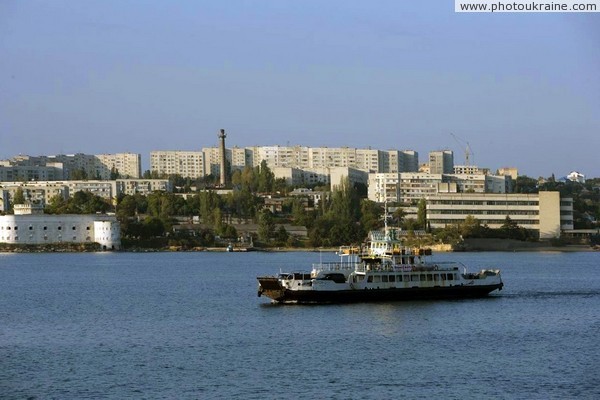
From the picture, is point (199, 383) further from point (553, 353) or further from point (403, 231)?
point (403, 231)

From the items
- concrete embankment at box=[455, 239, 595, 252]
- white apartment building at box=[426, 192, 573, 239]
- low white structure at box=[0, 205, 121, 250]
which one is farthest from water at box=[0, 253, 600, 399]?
low white structure at box=[0, 205, 121, 250]

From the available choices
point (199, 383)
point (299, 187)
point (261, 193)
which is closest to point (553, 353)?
point (199, 383)

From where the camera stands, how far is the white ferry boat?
45.9 meters

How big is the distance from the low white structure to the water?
195 feet

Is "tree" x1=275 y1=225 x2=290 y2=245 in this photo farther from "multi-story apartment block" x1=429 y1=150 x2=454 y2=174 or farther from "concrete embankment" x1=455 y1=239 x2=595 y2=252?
"multi-story apartment block" x1=429 y1=150 x2=454 y2=174

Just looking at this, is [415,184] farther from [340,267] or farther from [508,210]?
[340,267]

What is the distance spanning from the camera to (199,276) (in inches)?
2719

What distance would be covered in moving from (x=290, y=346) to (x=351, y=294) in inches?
454

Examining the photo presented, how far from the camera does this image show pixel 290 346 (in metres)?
35.0

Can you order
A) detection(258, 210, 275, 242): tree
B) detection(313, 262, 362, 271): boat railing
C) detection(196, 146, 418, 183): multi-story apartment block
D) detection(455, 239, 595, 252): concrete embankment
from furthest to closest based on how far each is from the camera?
detection(196, 146, 418, 183): multi-story apartment block
detection(258, 210, 275, 242): tree
detection(455, 239, 595, 252): concrete embankment
detection(313, 262, 362, 271): boat railing

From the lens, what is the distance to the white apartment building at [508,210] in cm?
11369

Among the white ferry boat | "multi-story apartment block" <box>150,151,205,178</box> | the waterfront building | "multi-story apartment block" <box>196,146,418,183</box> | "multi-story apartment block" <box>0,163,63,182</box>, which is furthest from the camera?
"multi-story apartment block" <box>150,151,205,178</box>

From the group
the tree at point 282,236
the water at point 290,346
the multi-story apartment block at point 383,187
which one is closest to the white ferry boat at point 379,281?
the water at point 290,346

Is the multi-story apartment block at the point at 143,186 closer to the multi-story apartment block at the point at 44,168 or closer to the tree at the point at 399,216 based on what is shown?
the multi-story apartment block at the point at 44,168
